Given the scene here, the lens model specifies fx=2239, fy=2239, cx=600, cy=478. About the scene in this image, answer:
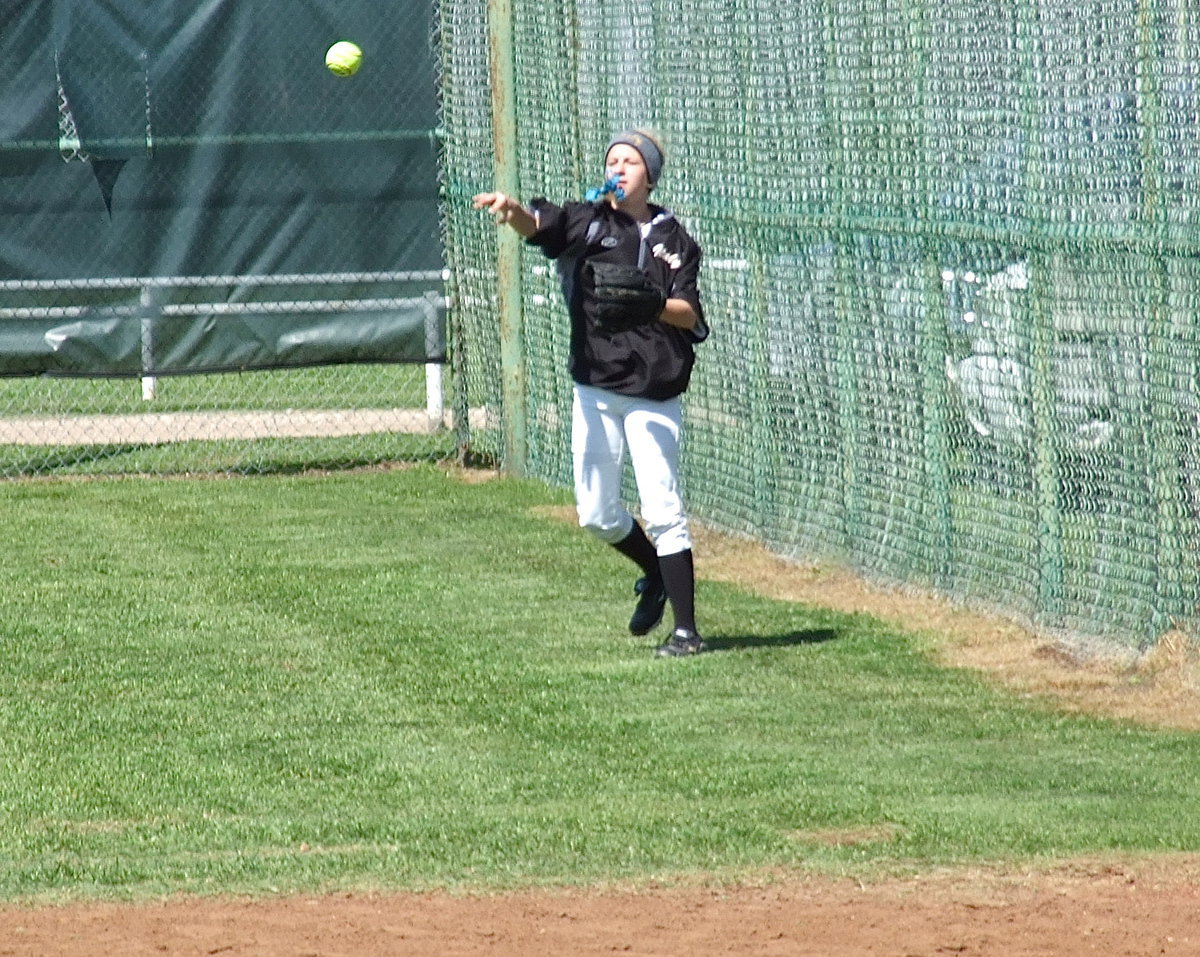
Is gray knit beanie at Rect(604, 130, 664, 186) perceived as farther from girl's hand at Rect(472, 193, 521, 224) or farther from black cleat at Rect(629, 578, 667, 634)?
black cleat at Rect(629, 578, 667, 634)

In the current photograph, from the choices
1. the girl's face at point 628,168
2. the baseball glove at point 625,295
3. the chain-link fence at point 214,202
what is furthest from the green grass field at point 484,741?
the chain-link fence at point 214,202

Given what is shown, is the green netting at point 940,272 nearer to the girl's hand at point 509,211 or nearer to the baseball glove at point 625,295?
the baseball glove at point 625,295

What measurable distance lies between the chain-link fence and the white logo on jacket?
568 centimetres

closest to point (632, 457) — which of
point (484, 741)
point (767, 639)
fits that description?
point (767, 639)

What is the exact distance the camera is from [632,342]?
7766mm

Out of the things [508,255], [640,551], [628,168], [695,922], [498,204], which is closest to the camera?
[695,922]

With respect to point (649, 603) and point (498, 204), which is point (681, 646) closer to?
point (649, 603)

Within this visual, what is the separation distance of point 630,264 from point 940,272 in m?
1.48

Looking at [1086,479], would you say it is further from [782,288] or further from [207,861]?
[207,861]

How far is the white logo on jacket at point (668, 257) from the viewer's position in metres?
7.75

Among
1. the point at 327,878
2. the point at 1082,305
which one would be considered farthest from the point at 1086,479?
the point at 327,878

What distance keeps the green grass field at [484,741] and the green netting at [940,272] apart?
0.66 metres

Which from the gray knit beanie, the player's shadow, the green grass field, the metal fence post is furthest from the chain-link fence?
the gray knit beanie

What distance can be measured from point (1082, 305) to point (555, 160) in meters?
4.94
